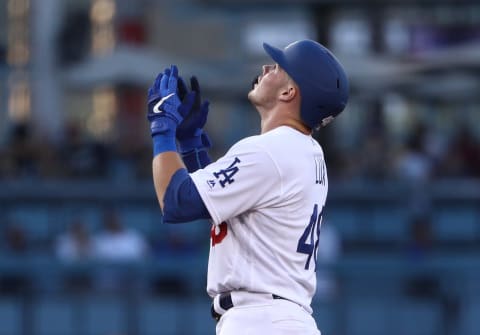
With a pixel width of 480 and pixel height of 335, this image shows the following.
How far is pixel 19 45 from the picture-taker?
2095 cm

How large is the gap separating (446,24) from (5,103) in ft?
24.6

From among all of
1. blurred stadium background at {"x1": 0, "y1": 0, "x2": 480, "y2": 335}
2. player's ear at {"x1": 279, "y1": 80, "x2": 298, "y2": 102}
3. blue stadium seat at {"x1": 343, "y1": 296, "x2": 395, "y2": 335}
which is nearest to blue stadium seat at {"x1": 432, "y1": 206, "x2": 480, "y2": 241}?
blurred stadium background at {"x1": 0, "y1": 0, "x2": 480, "y2": 335}

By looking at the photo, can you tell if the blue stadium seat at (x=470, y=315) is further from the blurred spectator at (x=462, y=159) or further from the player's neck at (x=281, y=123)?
the player's neck at (x=281, y=123)

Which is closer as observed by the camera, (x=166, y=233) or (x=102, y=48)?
(x=166, y=233)

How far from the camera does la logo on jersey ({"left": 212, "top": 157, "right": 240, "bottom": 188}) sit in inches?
157

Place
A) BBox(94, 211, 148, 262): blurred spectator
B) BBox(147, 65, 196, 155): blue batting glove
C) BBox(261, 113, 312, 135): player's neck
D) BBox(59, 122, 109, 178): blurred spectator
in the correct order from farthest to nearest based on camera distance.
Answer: BBox(59, 122, 109, 178): blurred spectator
BBox(94, 211, 148, 262): blurred spectator
BBox(261, 113, 312, 135): player's neck
BBox(147, 65, 196, 155): blue batting glove

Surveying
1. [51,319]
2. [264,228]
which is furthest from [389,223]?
[264,228]

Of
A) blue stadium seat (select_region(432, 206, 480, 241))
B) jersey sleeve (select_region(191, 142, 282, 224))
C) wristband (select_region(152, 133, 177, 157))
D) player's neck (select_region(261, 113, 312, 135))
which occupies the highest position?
player's neck (select_region(261, 113, 312, 135))

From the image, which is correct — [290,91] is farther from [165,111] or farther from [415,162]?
[415,162]

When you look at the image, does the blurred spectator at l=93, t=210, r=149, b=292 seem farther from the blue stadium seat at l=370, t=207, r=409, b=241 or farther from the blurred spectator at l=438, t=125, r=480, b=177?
the blurred spectator at l=438, t=125, r=480, b=177

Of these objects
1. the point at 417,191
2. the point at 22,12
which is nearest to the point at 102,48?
the point at 22,12

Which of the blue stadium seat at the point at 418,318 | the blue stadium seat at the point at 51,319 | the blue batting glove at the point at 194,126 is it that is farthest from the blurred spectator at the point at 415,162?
the blue batting glove at the point at 194,126

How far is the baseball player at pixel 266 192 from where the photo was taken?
3998mm

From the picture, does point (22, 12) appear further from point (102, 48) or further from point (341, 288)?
point (341, 288)
